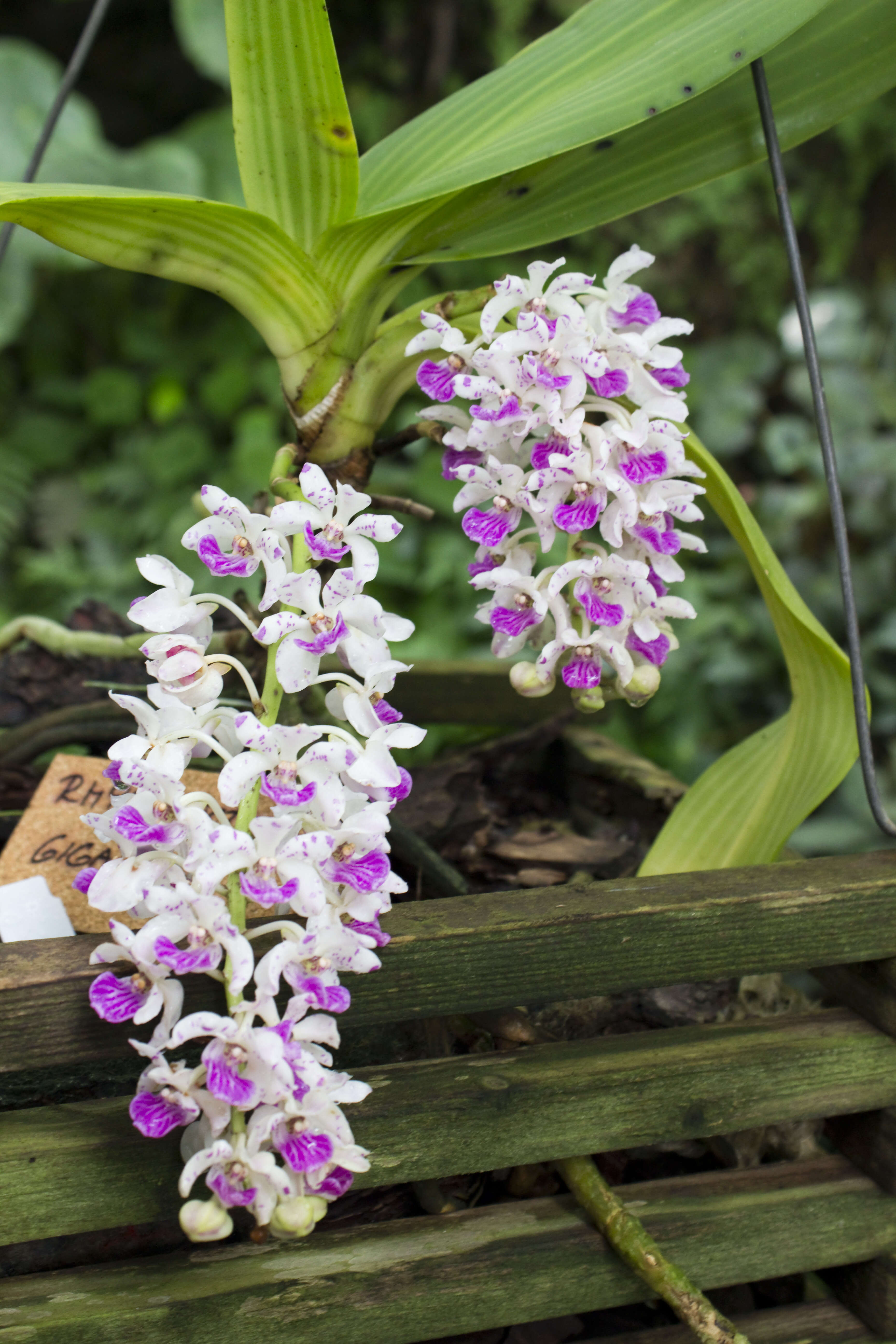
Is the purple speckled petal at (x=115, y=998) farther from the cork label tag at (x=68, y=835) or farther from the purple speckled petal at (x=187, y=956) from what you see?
the cork label tag at (x=68, y=835)

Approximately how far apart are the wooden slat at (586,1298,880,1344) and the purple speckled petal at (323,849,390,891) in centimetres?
33

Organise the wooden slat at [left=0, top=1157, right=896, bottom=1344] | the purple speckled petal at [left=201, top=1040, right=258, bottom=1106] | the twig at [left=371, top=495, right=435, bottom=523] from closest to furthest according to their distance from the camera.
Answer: the purple speckled petal at [left=201, top=1040, right=258, bottom=1106], the wooden slat at [left=0, top=1157, right=896, bottom=1344], the twig at [left=371, top=495, right=435, bottom=523]

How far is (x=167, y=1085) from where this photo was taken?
37cm

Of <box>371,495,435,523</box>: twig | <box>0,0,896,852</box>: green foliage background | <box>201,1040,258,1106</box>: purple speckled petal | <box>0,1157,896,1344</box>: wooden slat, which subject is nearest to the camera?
<box>201,1040,258,1106</box>: purple speckled petal

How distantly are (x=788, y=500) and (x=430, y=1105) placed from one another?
5.50 ft

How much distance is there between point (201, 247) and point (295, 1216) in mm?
464

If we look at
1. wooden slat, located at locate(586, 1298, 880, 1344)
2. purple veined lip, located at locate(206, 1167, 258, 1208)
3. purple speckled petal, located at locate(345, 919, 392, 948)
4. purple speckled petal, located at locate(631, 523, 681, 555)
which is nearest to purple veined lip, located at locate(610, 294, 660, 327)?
purple speckled petal, located at locate(631, 523, 681, 555)

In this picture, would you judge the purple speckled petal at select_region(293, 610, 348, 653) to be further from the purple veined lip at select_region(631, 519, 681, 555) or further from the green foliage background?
the green foliage background

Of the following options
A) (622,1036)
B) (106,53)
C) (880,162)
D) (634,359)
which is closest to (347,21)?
(106,53)

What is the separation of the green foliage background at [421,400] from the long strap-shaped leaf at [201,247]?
1293 mm


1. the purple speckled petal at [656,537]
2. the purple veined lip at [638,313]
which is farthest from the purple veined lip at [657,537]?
the purple veined lip at [638,313]

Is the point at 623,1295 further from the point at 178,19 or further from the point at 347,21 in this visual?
the point at 347,21

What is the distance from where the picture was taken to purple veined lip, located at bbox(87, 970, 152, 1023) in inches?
14.7

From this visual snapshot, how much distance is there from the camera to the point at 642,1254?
0.48m
